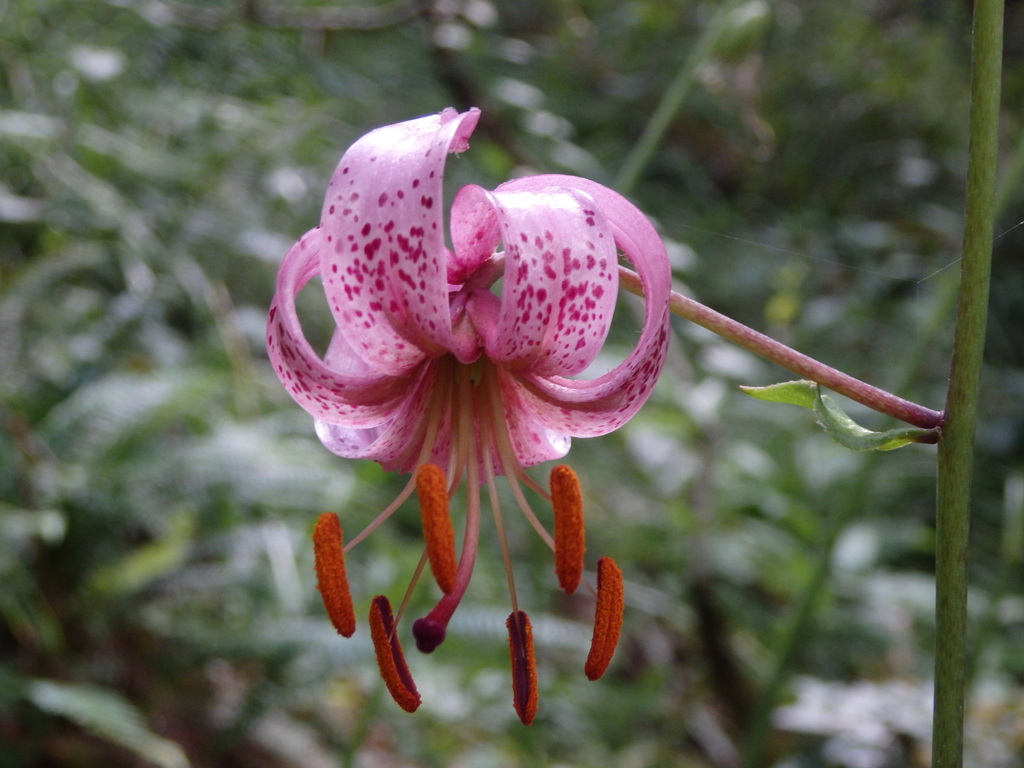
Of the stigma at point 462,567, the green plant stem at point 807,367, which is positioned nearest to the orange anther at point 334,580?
the stigma at point 462,567

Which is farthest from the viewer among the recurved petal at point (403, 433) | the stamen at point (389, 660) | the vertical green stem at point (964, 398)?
the recurved petal at point (403, 433)

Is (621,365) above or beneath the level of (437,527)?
above

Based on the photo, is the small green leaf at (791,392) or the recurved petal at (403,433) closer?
the small green leaf at (791,392)

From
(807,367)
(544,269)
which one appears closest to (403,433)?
(544,269)

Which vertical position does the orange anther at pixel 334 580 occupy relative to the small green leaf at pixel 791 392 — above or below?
below

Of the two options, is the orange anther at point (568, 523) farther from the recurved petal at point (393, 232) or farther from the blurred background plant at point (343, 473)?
the blurred background plant at point (343, 473)

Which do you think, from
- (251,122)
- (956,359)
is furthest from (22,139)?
(956,359)

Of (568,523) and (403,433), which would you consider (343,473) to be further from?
(568,523)
